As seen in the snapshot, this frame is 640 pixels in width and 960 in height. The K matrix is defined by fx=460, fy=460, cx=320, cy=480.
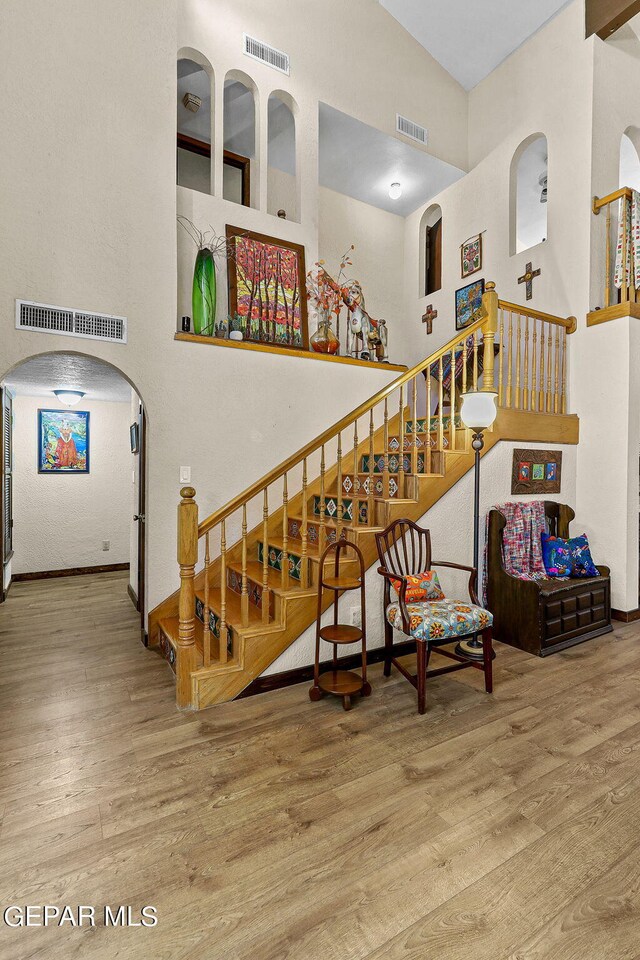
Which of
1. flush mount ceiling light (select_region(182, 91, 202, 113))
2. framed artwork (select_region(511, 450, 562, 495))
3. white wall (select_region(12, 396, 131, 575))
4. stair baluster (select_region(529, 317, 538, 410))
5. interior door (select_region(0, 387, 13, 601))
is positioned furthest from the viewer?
white wall (select_region(12, 396, 131, 575))

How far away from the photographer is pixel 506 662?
3.31 m

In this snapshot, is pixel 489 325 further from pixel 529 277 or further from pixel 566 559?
pixel 566 559

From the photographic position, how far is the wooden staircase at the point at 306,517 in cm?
271

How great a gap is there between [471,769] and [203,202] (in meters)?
4.62

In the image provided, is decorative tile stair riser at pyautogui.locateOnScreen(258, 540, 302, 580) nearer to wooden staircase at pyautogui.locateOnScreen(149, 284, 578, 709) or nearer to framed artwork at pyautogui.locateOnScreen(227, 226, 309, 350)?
wooden staircase at pyautogui.locateOnScreen(149, 284, 578, 709)

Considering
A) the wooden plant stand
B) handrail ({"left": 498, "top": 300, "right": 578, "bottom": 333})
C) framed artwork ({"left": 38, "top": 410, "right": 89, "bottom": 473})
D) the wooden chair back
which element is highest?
handrail ({"left": 498, "top": 300, "right": 578, "bottom": 333})

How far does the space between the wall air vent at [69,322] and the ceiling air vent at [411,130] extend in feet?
13.1

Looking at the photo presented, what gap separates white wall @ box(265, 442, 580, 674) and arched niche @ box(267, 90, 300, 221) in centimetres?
344

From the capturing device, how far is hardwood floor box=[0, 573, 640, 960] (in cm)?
138

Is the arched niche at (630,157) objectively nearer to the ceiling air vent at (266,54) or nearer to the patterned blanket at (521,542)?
the ceiling air vent at (266,54)

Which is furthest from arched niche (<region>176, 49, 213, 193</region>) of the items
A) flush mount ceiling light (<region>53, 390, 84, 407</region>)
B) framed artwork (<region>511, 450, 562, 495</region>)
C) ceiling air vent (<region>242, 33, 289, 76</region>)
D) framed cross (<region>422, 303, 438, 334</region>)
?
framed artwork (<region>511, 450, 562, 495</region>)

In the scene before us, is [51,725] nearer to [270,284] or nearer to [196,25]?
[270,284]

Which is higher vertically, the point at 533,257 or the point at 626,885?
the point at 533,257

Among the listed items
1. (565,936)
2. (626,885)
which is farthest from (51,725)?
(626,885)
